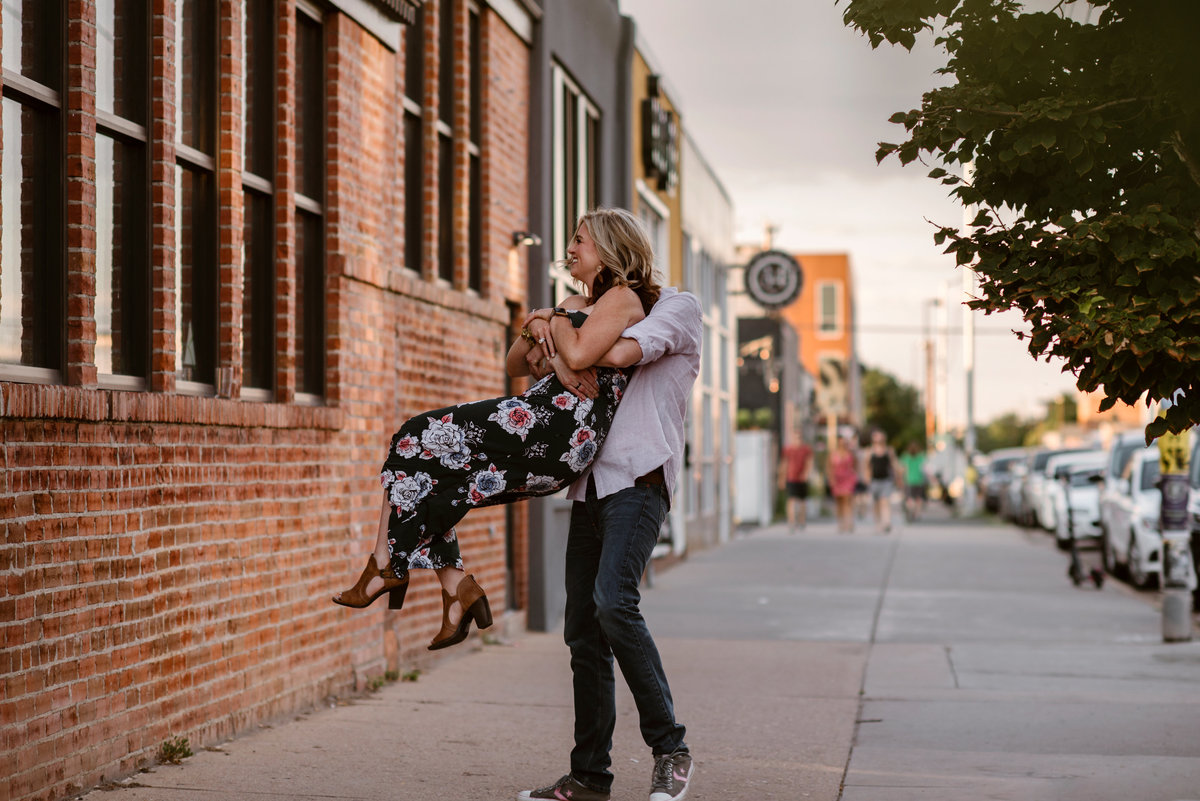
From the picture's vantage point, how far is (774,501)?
125ft

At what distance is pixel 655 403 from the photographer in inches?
207

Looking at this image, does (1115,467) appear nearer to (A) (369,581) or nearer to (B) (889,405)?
(A) (369,581)

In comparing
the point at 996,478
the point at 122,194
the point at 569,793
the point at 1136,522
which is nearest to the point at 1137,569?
the point at 1136,522

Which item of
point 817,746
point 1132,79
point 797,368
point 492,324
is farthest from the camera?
point 797,368

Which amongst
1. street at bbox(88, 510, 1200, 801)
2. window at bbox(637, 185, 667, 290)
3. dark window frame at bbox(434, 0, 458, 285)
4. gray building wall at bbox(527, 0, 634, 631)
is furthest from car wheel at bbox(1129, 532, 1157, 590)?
dark window frame at bbox(434, 0, 458, 285)

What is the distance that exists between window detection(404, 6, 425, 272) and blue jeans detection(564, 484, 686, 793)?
4.97m

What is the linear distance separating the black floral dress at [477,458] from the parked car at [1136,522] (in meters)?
12.1

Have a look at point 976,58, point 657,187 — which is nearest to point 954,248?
point 976,58

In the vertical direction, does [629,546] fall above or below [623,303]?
below

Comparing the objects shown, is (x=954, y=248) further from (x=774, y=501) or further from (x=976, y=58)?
(x=774, y=501)

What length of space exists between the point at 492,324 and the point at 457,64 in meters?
1.87

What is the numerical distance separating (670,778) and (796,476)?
2421cm

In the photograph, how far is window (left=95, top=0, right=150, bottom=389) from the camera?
5984 millimetres

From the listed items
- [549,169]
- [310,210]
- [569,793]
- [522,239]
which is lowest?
[569,793]
